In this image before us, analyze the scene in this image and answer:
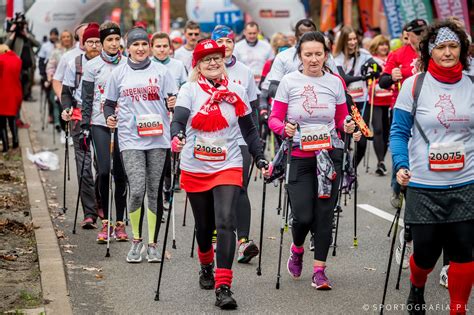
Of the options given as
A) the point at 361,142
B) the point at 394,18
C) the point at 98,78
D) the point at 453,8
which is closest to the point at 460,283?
the point at 98,78

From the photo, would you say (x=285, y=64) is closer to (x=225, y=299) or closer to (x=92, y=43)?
(x=92, y=43)

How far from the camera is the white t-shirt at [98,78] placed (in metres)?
10.3

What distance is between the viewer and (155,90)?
937 centimetres

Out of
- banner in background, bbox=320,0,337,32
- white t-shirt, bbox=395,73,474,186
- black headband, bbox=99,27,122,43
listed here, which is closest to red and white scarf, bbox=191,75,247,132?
white t-shirt, bbox=395,73,474,186

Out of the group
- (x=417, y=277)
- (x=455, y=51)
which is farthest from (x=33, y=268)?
(x=455, y=51)

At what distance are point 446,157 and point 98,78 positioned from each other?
4.55m

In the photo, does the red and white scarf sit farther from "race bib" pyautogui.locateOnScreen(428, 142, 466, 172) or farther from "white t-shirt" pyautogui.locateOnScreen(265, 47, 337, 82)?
"white t-shirt" pyautogui.locateOnScreen(265, 47, 337, 82)

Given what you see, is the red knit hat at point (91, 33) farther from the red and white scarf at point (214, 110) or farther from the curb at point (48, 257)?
the red and white scarf at point (214, 110)

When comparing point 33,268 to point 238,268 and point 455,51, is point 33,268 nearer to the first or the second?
point 238,268

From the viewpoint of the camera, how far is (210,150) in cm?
785

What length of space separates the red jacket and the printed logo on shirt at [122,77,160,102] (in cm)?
941

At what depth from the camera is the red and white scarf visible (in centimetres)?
788

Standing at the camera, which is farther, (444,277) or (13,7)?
(13,7)

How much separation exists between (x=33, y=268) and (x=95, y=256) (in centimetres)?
77
